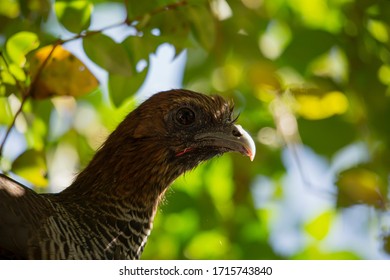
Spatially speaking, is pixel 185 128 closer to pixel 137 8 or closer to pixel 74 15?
pixel 137 8

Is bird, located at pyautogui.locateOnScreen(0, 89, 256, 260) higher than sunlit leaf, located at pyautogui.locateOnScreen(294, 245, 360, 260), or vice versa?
bird, located at pyautogui.locateOnScreen(0, 89, 256, 260)

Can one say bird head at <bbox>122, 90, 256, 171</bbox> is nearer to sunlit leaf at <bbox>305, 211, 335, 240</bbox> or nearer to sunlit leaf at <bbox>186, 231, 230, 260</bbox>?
sunlit leaf at <bbox>186, 231, 230, 260</bbox>

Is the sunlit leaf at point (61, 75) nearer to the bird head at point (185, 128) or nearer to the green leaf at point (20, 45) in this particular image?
the green leaf at point (20, 45)

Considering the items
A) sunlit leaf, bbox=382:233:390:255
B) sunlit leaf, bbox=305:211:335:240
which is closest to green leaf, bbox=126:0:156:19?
sunlit leaf, bbox=382:233:390:255

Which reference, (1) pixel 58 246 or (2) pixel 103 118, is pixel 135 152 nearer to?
(1) pixel 58 246

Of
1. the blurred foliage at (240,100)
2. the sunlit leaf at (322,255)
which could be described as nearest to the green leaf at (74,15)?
the blurred foliage at (240,100)

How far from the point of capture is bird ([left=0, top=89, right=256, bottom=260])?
14.6 feet

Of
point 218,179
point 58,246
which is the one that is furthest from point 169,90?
point 218,179

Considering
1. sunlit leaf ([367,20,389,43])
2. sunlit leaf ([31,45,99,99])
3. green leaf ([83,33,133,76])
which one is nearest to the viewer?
green leaf ([83,33,133,76])

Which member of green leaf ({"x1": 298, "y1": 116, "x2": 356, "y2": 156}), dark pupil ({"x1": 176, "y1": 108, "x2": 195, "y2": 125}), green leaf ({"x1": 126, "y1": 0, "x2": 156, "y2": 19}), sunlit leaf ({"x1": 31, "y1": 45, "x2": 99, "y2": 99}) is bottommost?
green leaf ({"x1": 298, "y1": 116, "x2": 356, "y2": 156})

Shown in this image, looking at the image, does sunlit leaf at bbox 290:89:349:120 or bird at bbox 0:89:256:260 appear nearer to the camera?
bird at bbox 0:89:256:260

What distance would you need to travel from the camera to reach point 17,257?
3938 millimetres

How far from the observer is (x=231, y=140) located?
4711mm

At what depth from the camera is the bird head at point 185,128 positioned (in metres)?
Result: 4.71
